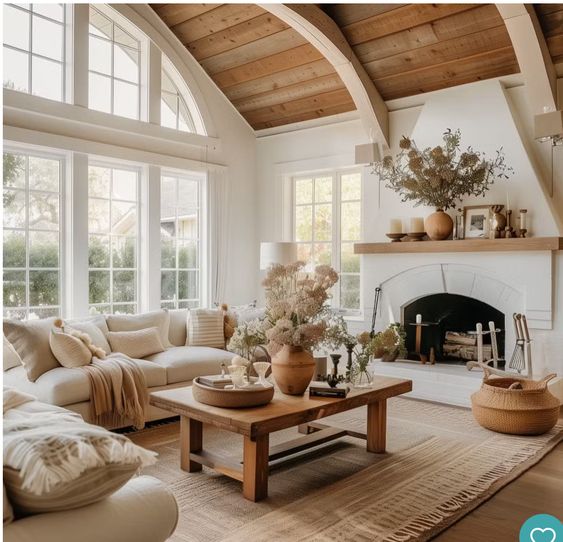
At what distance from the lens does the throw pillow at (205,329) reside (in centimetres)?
507

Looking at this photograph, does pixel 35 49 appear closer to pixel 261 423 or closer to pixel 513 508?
pixel 261 423

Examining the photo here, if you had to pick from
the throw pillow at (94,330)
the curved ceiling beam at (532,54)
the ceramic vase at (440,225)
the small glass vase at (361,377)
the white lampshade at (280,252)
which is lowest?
the small glass vase at (361,377)

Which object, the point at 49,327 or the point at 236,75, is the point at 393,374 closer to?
the point at 49,327

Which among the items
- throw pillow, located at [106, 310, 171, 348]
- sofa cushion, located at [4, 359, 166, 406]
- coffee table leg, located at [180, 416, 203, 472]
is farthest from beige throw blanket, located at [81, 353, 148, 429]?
coffee table leg, located at [180, 416, 203, 472]

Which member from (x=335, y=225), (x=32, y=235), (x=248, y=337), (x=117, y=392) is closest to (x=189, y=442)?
(x=248, y=337)

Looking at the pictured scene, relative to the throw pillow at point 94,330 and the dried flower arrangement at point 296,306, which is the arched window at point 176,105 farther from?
the dried flower arrangement at point 296,306

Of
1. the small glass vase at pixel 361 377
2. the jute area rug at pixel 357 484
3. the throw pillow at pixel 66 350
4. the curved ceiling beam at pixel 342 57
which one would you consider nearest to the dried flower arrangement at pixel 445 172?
the curved ceiling beam at pixel 342 57

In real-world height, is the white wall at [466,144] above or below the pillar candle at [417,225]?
above

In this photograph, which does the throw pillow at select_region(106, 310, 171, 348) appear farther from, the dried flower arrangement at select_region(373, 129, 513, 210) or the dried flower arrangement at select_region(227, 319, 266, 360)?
the dried flower arrangement at select_region(373, 129, 513, 210)

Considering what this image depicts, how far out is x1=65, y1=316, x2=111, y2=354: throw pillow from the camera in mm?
4258

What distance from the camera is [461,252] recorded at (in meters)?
5.13

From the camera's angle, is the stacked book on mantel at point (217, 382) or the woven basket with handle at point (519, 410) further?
the woven basket with handle at point (519, 410)

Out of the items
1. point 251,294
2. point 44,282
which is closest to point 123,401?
point 44,282

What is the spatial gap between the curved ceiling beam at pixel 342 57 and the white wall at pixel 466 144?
0.20 m
